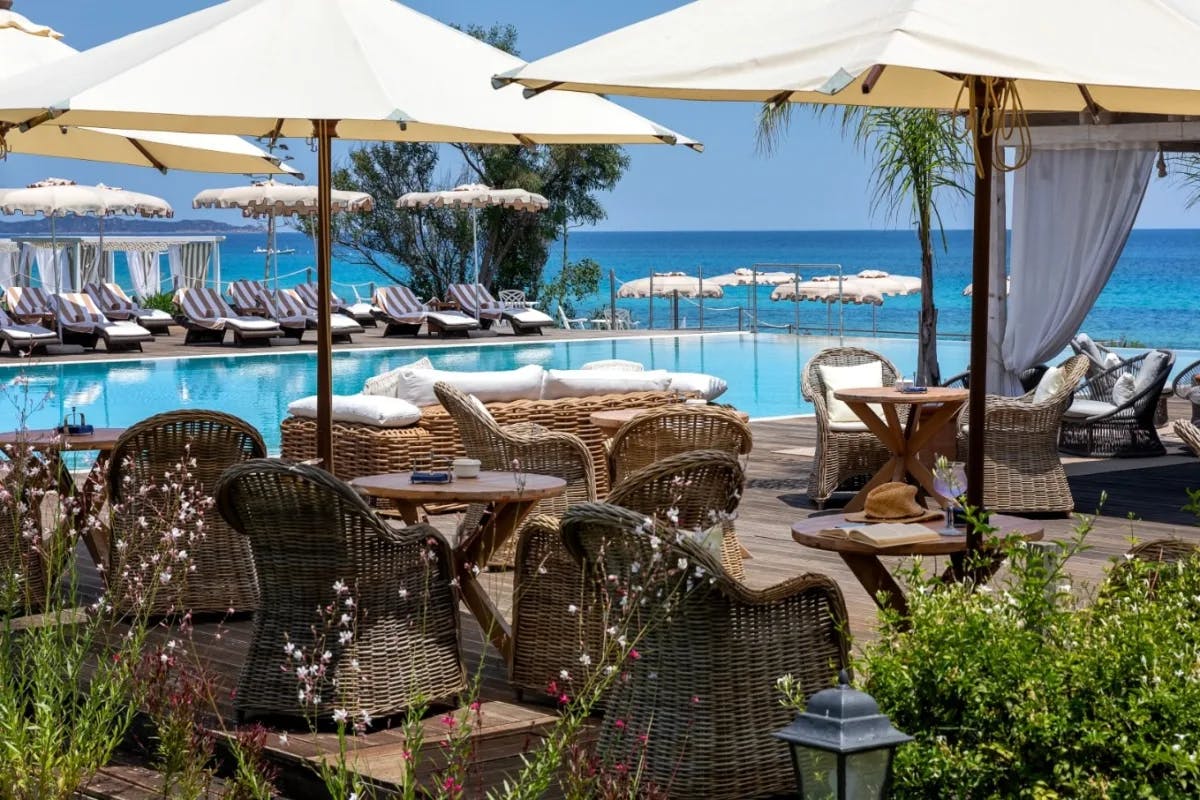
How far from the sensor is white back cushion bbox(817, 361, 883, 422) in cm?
954

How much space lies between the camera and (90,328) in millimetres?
22031

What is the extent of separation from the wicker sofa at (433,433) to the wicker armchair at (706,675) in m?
4.49

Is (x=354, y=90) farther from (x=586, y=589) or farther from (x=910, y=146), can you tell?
(x=910, y=146)

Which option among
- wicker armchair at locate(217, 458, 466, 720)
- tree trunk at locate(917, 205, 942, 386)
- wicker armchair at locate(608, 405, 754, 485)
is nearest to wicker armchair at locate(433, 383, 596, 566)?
wicker armchair at locate(608, 405, 754, 485)

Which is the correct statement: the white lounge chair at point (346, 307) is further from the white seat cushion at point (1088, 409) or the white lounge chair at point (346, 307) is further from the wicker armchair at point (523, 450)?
the wicker armchair at point (523, 450)

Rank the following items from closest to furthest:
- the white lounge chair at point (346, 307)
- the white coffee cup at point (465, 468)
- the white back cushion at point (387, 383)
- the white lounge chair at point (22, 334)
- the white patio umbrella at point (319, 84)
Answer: the white patio umbrella at point (319, 84), the white coffee cup at point (465, 468), the white back cushion at point (387, 383), the white lounge chair at point (22, 334), the white lounge chair at point (346, 307)

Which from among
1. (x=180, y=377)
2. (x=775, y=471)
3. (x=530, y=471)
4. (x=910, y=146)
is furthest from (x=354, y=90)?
(x=180, y=377)

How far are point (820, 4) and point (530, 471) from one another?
326 centimetres

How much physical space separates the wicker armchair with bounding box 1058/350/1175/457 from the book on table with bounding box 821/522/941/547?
6.33 m

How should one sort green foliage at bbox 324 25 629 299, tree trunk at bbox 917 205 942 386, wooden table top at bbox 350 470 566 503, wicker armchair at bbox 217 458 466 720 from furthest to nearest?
green foliage at bbox 324 25 629 299 → tree trunk at bbox 917 205 942 386 → wooden table top at bbox 350 470 566 503 → wicker armchair at bbox 217 458 466 720

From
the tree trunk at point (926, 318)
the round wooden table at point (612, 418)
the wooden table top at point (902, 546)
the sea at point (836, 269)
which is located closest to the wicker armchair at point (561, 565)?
the wooden table top at point (902, 546)

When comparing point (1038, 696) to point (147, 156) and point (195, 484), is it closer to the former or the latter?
point (195, 484)

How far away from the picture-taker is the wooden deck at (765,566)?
14.7 ft

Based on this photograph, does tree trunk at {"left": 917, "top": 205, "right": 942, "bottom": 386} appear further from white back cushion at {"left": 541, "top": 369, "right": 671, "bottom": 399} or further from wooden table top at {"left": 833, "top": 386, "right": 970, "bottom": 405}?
white back cushion at {"left": 541, "top": 369, "right": 671, "bottom": 399}
